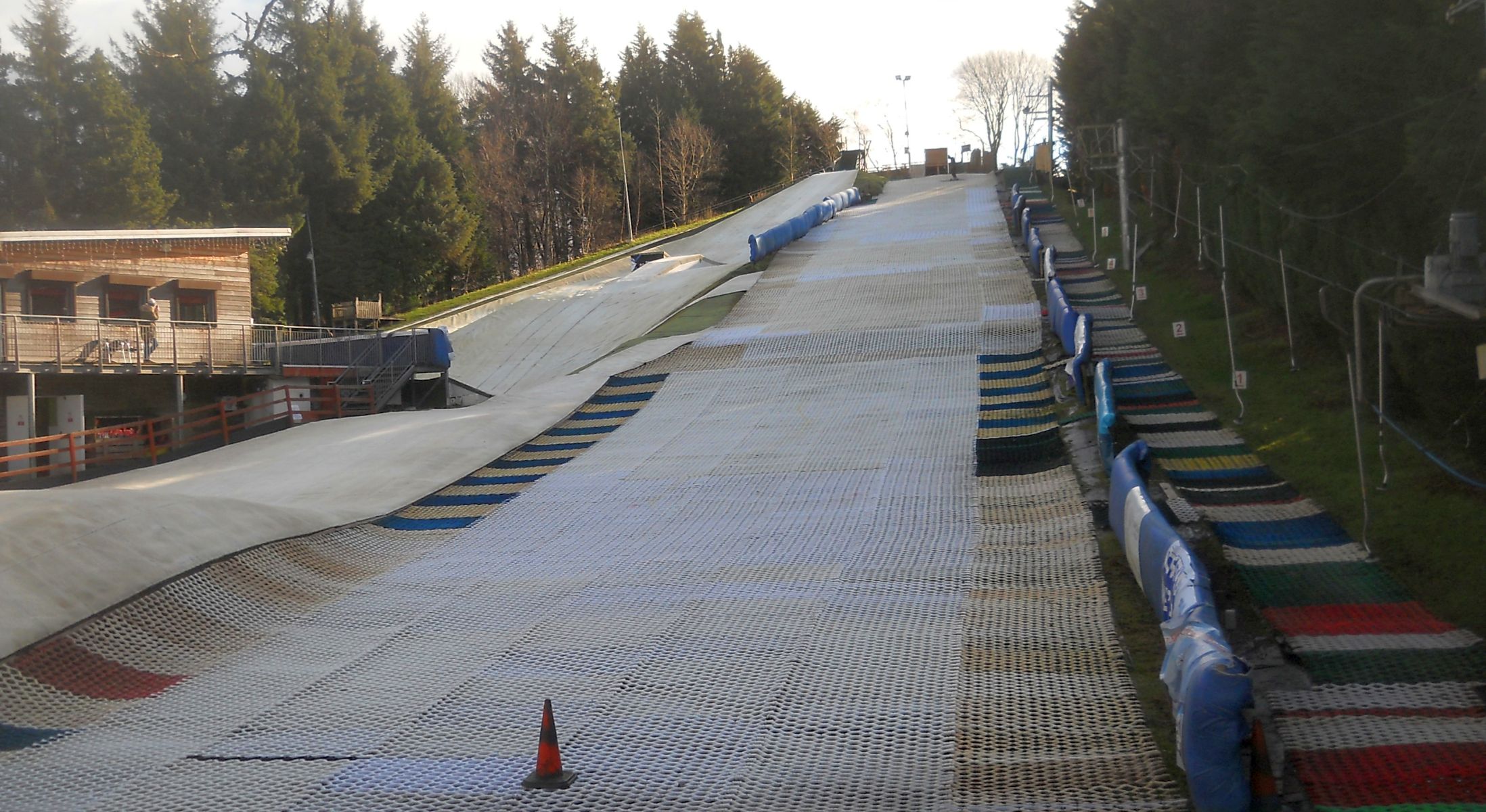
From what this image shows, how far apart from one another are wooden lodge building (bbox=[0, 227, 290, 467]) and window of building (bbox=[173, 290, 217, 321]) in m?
0.02

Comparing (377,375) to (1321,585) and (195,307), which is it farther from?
(1321,585)

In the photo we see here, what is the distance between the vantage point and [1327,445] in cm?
1299

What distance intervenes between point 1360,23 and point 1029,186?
124ft

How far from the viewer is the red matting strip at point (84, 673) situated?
7461 mm

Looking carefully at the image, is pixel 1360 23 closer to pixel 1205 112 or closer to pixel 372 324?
pixel 1205 112

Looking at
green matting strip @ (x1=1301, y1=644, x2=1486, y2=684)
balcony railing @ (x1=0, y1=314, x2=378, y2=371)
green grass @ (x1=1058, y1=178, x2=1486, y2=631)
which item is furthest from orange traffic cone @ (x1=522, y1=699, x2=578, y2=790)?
balcony railing @ (x1=0, y1=314, x2=378, y2=371)

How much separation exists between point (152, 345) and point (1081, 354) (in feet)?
52.1

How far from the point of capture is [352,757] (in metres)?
6.25

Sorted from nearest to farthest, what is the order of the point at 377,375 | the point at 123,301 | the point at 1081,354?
the point at 1081,354, the point at 377,375, the point at 123,301

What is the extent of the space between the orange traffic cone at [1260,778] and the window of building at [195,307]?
23843 mm

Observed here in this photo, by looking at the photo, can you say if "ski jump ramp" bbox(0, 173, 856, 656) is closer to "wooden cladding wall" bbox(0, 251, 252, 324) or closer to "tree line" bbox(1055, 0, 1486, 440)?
"wooden cladding wall" bbox(0, 251, 252, 324)

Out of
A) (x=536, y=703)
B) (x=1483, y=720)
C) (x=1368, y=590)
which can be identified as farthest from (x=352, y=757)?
(x=1368, y=590)

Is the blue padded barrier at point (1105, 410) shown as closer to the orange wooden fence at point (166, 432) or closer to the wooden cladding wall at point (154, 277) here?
the orange wooden fence at point (166, 432)

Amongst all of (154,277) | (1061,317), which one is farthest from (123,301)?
(1061,317)
